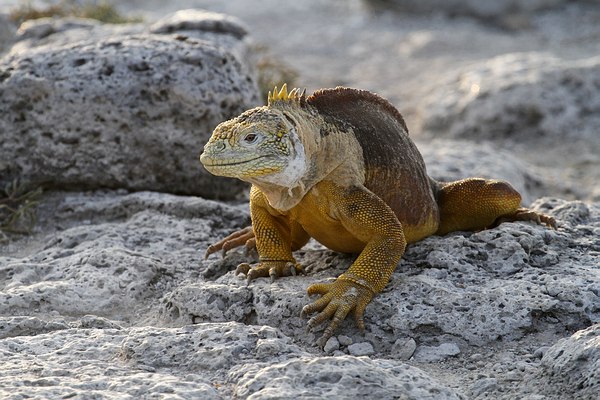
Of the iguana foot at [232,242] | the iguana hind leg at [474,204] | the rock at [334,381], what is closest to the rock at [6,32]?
the iguana foot at [232,242]

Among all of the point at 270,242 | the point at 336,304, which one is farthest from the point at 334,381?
the point at 270,242

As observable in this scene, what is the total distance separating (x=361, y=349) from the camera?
4.59 m

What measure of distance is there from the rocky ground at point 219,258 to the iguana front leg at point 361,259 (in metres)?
0.09

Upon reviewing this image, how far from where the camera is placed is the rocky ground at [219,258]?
4117 millimetres

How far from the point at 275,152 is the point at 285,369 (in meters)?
1.19

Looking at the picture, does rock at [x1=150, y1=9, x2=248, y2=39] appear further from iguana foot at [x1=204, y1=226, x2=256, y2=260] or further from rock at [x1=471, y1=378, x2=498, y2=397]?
rock at [x1=471, y1=378, x2=498, y2=397]

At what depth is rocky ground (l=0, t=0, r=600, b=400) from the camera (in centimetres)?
412

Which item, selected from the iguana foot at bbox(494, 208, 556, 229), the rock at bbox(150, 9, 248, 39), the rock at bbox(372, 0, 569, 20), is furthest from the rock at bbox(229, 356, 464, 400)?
the rock at bbox(372, 0, 569, 20)

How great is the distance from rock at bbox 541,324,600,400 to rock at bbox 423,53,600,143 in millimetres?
7010

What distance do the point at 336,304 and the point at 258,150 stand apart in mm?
837

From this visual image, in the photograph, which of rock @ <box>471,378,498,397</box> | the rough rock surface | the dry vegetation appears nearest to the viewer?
the rough rock surface

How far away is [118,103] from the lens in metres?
7.04

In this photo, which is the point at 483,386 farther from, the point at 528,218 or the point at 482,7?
the point at 482,7

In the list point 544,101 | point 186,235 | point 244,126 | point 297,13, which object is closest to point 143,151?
point 186,235
